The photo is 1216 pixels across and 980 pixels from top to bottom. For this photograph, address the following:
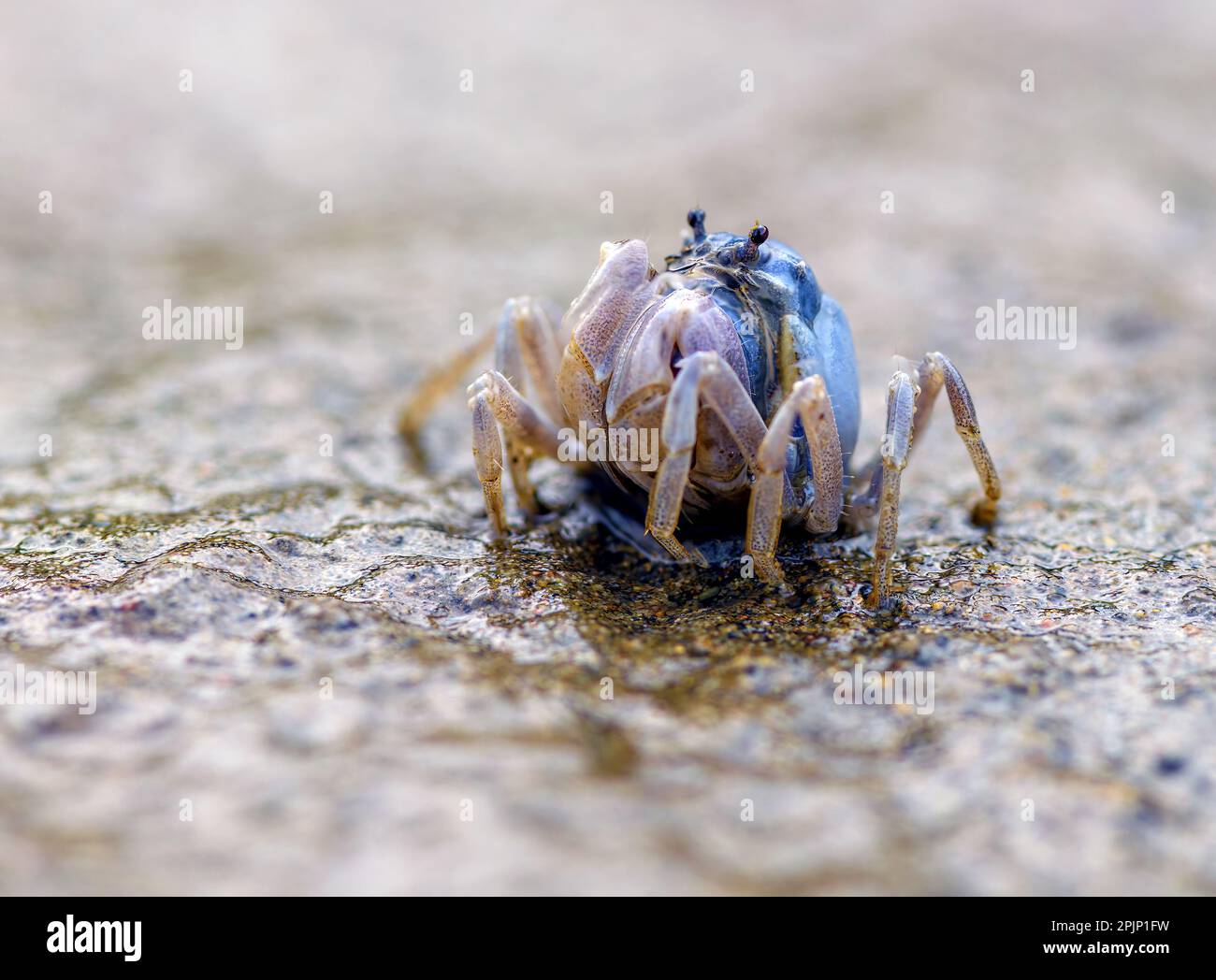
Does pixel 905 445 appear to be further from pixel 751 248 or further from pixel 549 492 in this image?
pixel 549 492

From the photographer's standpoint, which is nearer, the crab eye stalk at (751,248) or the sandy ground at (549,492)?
the sandy ground at (549,492)

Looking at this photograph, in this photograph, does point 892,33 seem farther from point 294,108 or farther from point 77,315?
point 77,315

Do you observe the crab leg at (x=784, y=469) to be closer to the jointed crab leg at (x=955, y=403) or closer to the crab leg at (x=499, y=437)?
the jointed crab leg at (x=955, y=403)

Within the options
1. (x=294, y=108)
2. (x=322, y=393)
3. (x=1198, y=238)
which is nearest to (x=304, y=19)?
(x=294, y=108)

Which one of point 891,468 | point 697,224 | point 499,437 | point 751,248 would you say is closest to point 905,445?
point 891,468

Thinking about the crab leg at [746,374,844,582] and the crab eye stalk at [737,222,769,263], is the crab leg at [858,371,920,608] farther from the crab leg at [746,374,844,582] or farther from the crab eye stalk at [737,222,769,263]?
the crab eye stalk at [737,222,769,263]

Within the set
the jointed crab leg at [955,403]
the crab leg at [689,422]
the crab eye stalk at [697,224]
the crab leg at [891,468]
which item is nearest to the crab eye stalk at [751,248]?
the crab eye stalk at [697,224]

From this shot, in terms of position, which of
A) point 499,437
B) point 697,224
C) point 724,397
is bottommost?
point 499,437

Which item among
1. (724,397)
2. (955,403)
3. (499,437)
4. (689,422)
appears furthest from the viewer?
(955,403)
